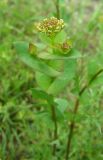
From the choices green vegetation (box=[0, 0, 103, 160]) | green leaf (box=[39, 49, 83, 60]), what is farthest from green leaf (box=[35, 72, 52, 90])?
green leaf (box=[39, 49, 83, 60])

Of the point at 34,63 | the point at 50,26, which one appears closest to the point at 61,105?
the point at 34,63

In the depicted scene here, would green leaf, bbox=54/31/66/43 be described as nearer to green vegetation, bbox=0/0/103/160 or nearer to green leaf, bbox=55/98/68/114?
green vegetation, bbox=0/0/103/160

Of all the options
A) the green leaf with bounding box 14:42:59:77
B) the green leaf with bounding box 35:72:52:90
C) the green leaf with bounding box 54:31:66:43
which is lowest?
the green leaf with bounding box 35:72:52:90

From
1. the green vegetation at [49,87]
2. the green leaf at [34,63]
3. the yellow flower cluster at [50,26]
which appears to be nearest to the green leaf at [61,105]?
the green vegetation at [49,87]

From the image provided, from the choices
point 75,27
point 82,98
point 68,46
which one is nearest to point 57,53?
point 68,46

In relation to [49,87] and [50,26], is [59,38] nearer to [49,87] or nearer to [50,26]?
[50,26]

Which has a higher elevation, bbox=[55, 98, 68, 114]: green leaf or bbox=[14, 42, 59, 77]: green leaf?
bbox=[14, 42, 59, 77]: green leaf

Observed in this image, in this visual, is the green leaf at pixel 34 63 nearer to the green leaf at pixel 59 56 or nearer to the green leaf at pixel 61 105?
the green leaf at pixel 59 56

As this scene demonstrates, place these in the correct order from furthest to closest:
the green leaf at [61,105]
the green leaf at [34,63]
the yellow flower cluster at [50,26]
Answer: the green leaf at [61,105], the green leaf at [34,63], the yellow flower cluster at [50,26]
